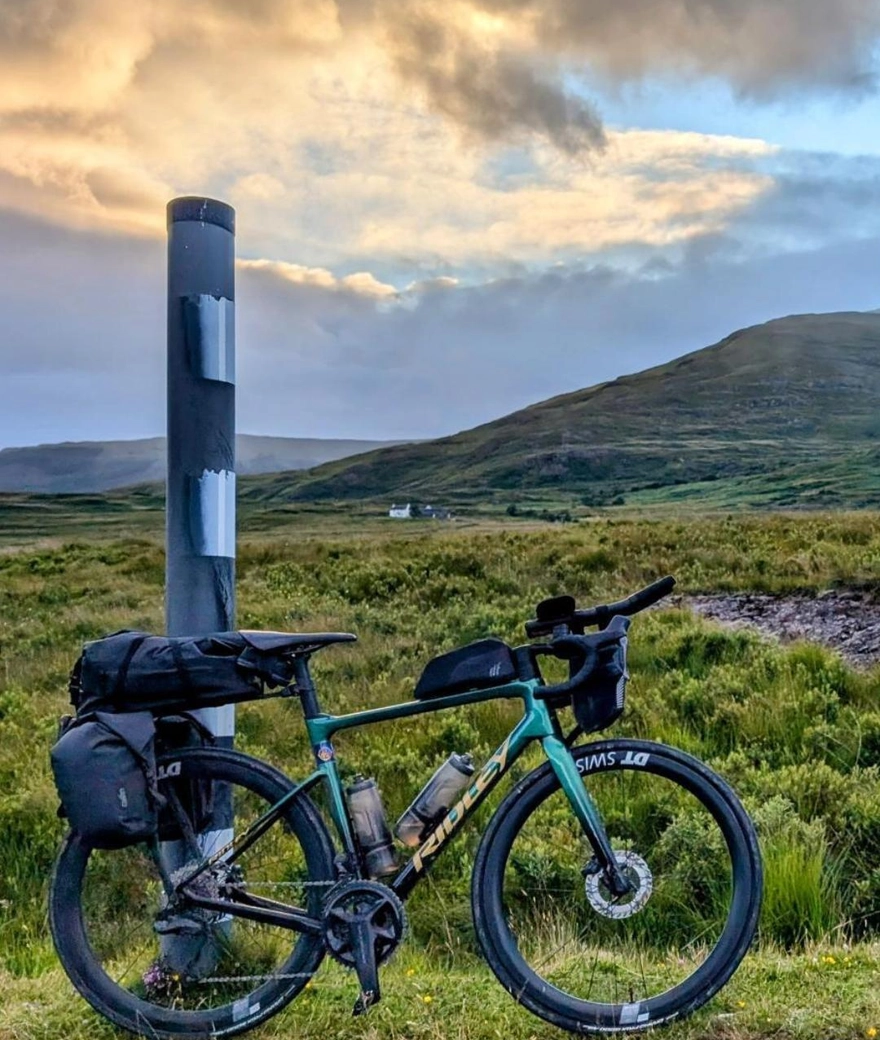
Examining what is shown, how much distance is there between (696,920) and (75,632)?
1172 cm

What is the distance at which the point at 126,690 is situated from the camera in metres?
3.40

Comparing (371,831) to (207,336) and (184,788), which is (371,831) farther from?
(207,336)

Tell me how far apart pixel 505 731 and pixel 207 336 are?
15.8ft

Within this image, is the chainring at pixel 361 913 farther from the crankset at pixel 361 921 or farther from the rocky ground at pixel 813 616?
the rocky ground at pixel 813 616

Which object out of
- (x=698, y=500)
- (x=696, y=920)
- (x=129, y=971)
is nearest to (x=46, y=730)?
(x=129, y=971)

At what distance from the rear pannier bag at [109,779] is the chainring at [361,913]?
0.76m

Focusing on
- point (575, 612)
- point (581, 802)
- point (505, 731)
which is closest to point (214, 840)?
point (581, 802)

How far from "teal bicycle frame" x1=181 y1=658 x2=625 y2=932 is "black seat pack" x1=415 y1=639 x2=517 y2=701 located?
0.10 ft

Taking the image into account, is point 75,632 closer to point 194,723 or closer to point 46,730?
point 46,730

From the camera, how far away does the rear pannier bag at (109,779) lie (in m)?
3.26

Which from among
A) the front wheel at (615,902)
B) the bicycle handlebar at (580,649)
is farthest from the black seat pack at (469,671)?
the front wheel at (615,902)

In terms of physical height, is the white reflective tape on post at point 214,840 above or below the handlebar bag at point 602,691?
below

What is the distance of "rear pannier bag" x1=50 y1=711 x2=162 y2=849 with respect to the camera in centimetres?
326

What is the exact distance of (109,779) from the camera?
3.28m
